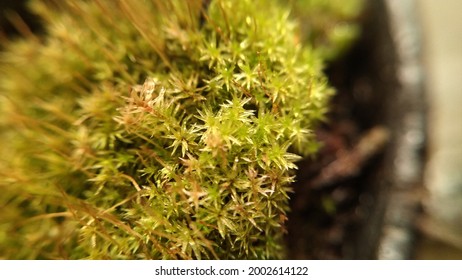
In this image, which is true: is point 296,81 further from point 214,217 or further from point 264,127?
point 214,217

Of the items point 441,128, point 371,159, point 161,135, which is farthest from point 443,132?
point 161,135

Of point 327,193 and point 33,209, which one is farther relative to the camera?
point 327,193

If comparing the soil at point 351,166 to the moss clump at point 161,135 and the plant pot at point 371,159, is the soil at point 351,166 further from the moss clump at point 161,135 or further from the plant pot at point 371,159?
the moss clump at point 161,135

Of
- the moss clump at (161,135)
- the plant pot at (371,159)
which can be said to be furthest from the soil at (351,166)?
the moss clump at (161,135)

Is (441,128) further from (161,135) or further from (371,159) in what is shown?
(161,135)

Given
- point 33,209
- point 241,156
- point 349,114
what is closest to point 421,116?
point 349,114
